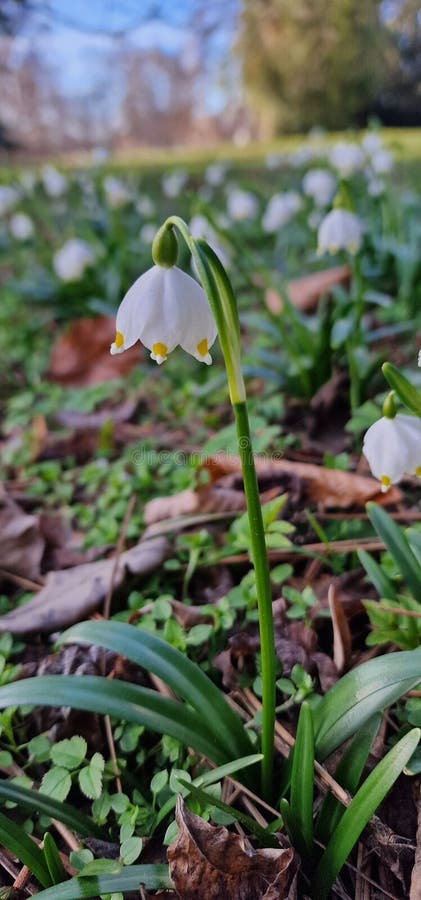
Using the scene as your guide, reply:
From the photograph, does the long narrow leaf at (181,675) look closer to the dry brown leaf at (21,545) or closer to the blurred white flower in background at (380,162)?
the dry brown leaf at (21,545)

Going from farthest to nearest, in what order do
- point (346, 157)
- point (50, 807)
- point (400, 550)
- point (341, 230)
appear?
point (346, 157)
point (341, 230)
point (400, 550)
point (50, 807)

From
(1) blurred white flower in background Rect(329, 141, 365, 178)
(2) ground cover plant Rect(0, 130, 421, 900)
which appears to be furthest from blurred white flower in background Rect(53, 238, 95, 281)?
(1) blurred white flower in background Rect(329, 141, 365, 178)

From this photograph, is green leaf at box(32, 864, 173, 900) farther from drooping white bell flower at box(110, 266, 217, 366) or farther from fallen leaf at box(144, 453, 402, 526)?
fallen leaf at box(144, 453, 402, 526)

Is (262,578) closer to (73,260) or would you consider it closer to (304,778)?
(304,778)

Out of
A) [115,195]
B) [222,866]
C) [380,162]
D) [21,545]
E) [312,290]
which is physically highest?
[115,195]


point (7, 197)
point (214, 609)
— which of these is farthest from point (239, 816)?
point (7, 197)

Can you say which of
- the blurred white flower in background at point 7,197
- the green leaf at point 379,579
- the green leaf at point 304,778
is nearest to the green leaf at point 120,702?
the green leaf at point 304,778

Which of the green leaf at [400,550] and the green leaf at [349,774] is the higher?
the green leaf at [400,550]
